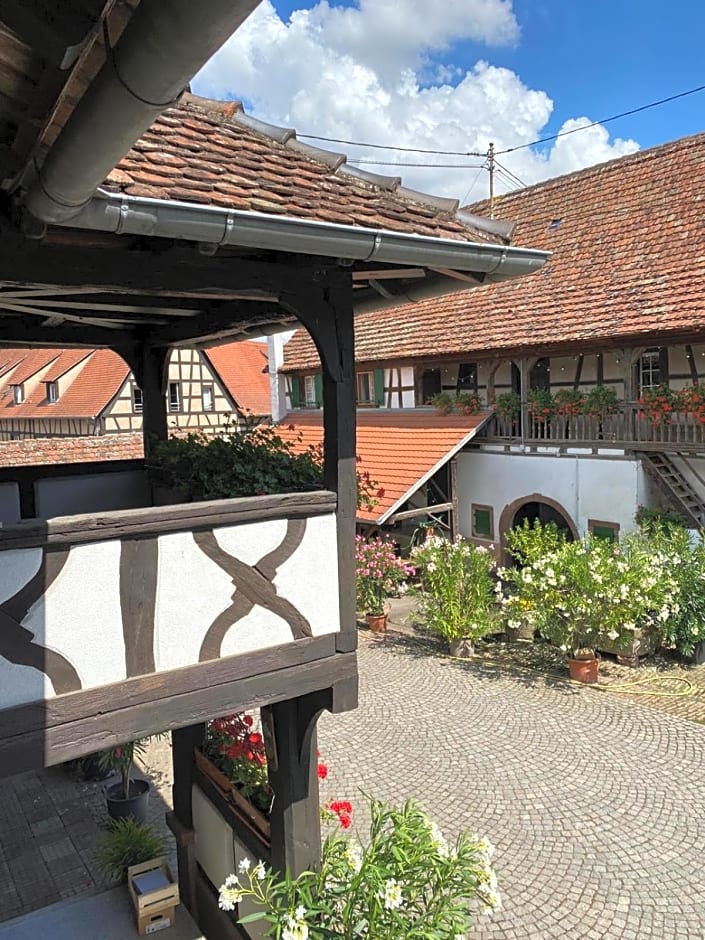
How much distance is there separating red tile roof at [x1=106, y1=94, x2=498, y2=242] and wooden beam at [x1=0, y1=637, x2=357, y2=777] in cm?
206

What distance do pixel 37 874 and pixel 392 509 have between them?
8751 millimetres

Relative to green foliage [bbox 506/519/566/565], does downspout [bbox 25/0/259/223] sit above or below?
above

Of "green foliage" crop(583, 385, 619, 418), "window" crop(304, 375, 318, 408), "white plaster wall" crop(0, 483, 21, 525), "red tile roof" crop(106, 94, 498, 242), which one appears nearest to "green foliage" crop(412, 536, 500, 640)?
"green foliage" crop(583, 385, 619, 418)

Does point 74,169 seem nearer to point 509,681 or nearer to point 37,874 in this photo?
point 37,874

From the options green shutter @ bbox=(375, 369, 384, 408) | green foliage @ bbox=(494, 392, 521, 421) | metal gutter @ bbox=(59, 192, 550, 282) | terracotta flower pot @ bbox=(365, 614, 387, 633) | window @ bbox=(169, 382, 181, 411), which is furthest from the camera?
window @ bbox=(169, 382, 181, 411)

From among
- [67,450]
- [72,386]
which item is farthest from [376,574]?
[72,386]

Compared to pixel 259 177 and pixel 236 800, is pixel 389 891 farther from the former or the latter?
pixel 259 177

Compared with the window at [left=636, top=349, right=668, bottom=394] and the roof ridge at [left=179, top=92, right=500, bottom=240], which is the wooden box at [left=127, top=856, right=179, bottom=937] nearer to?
the roof ridge at [left=179, top=92, right=500, bottom=240]

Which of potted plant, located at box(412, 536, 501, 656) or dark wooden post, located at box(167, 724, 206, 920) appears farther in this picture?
potted plant, located at box(412, 536, 501, 656)

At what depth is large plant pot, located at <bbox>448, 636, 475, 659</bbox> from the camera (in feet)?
37.3

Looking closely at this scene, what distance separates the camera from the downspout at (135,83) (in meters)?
1.16

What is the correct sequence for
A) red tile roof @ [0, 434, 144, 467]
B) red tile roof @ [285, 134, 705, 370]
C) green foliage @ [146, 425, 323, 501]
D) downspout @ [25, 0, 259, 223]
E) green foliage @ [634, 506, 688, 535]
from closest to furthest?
downspout @ [25, 0, 259, 223], green foliage @ [146, 425, 323, 501], green foliage @ [634, 506, 688, 535], red tile roof @ [285, 134, 705, 370], red tile roof @ [0, 434, 144, 467]

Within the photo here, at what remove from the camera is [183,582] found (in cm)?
326

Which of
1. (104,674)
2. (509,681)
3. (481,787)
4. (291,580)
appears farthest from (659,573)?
(104,674)
